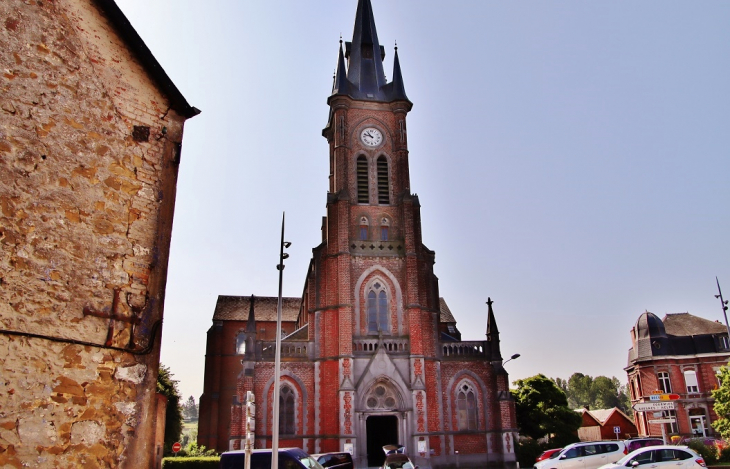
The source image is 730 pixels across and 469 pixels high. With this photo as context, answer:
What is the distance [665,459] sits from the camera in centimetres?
1803

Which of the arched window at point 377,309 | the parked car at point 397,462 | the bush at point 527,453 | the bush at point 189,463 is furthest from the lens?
the arched window at point 377,309

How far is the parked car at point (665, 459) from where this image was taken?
58.5 ft

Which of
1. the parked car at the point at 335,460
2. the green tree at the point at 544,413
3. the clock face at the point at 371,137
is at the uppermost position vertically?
the clock face at the point at 371,137

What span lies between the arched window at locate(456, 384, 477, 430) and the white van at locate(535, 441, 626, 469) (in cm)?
977

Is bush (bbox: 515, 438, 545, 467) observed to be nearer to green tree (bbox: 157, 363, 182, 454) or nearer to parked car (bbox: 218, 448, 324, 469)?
parked car (bbox: 218, 448, 324, 469)

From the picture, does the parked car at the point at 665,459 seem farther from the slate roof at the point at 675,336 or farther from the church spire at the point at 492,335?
the slate roof at the point at 675,336

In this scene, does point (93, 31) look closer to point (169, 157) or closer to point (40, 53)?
point (40, 53)

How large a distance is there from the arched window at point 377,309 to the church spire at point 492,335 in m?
6.31

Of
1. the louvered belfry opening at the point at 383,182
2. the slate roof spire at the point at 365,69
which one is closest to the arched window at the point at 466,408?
the louvered belfry opening at the point at 383,182

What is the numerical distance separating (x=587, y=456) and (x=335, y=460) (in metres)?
10.1

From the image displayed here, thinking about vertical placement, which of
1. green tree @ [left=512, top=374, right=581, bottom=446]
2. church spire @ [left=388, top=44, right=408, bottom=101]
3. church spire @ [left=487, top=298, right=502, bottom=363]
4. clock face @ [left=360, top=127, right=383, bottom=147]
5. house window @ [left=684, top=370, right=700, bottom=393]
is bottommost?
green tree @ [left=512, top=374, right=581, bottom=446]

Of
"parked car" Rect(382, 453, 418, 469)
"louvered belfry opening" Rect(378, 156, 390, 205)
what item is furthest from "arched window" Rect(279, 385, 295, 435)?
"louvered belfry opening" Rect(378, 156, 390, 205)

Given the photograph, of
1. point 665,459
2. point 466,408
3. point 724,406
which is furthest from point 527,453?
point 665,459

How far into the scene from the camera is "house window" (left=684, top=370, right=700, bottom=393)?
4547 cm
